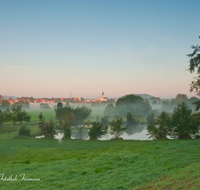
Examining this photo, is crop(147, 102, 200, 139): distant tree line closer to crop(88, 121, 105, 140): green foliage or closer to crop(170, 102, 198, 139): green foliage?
crop(170, 102, 198, 139): green foliage

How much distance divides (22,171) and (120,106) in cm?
8116

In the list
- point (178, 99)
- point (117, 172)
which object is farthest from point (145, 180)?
point (178, 99)

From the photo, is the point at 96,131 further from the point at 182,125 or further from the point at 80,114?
the point at 80,114

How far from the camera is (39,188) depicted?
30.4ft

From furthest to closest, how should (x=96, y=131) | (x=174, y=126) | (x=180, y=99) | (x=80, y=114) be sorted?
(x=180, y=99), (x=80, y=114), (x=96, y=131), (x=174, y=126)

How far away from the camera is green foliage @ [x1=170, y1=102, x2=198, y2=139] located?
1233 inches

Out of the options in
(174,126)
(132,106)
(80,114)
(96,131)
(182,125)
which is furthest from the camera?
(132,106)

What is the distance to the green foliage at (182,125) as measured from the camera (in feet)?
103

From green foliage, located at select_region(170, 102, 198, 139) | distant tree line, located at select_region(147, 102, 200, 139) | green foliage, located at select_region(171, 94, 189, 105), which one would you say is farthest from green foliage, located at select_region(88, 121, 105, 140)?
green foliage, located at select_region(171, 94, 189, 105)

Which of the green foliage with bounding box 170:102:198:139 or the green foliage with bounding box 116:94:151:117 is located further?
the green foliage with bounding box 116:94:151:117

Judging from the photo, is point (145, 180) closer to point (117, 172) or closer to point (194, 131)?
point (117, 172)

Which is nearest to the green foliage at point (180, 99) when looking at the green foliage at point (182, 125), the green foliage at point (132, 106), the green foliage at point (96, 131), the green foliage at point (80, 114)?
the green foliage at point (132, 106)

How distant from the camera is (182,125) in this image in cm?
3159

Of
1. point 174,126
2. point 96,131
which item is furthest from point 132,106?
point 174,126
